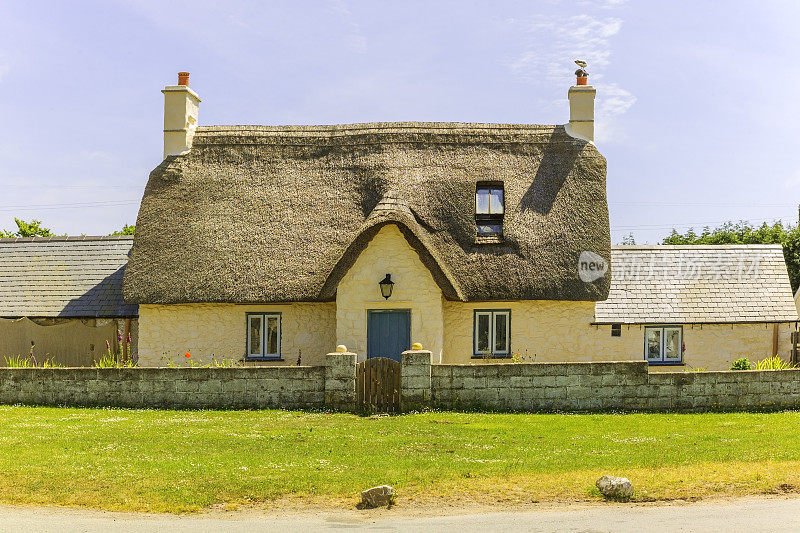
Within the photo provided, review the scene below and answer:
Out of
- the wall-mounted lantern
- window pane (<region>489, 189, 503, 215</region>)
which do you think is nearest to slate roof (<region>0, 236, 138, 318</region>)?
the wall-mounted lantern

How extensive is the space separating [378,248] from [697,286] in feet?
30.3

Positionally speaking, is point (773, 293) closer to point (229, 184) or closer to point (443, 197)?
point (443, 197)

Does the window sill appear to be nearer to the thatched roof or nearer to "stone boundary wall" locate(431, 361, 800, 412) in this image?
the thatched roof

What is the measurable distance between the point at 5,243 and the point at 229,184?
8224mm

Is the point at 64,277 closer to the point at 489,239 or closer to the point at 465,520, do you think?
the point at 489,239

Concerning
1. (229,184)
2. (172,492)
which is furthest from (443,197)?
(172,492)

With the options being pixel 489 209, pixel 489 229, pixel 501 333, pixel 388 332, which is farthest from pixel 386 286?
pixel 489 209

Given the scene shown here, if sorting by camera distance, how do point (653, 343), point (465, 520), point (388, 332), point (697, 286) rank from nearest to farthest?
1. point (465, 520)
2. point (388, 332)
3. point (653, 343)
4. point (697, 286)

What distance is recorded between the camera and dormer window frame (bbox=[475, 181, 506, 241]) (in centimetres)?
2062

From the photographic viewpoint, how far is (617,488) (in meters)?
9.27

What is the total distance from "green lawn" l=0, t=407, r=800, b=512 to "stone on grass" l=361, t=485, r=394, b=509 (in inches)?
10.1

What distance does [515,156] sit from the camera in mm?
21953

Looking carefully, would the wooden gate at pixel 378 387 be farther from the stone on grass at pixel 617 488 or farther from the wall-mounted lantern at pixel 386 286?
the stone on grass at pixel 617 488

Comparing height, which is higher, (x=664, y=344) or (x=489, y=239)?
(x=489, y=239)
